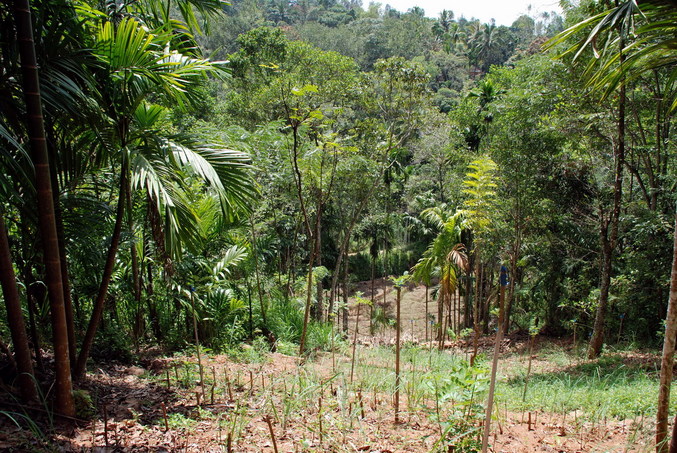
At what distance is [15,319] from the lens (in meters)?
3.07

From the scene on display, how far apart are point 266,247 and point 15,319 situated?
567 centimetres

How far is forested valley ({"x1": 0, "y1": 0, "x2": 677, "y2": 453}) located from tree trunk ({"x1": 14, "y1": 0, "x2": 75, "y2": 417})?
0.05 feet

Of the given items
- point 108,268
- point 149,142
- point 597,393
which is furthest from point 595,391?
point 149,142

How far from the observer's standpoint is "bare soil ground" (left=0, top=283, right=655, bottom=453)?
3.03 meters

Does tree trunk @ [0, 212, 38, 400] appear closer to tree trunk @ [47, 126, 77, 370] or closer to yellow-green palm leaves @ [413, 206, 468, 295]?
tree trunk @ [47, 126, 77, 370]

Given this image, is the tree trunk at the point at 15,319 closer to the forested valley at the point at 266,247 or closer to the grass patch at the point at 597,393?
the forested valley at the point at 266,247

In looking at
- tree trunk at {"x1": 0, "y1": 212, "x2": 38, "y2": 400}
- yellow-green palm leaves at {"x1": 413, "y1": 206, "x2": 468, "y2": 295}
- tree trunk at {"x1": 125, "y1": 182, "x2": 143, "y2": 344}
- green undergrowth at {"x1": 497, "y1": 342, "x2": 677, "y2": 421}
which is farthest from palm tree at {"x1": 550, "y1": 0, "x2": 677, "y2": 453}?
yellow-green palm leaves at {"x1": 413, "y1": 206, "x2": 468, "y2": 295}

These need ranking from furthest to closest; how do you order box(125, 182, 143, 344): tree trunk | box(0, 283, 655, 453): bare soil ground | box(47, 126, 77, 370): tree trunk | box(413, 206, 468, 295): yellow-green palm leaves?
box(413, 206, 468, 295): yellow-green palm leaves, box(125, 182, 143, 344): tree trunk, box(47, 126, 77, 370): tree trunk, box(0, 283, 655, 453): bare soil ground

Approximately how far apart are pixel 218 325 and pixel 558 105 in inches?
278

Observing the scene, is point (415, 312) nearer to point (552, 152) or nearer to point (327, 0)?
point (552, 152)

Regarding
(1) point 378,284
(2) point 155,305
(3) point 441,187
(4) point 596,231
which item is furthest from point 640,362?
(1) point 378,284

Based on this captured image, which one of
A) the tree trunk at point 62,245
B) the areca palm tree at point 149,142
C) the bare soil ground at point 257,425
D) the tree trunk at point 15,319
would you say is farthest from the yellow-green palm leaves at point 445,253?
the tree trunk at point 15,319

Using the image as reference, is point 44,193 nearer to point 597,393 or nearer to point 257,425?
point 257,425

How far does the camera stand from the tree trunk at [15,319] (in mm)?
2930
